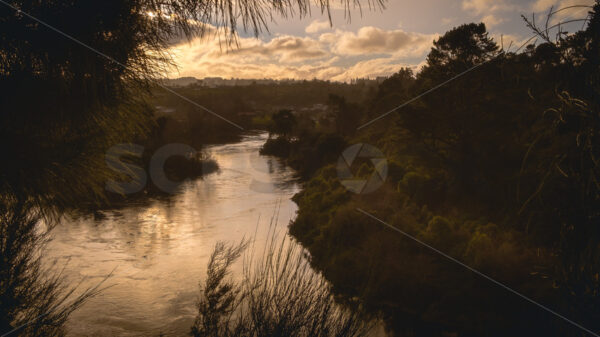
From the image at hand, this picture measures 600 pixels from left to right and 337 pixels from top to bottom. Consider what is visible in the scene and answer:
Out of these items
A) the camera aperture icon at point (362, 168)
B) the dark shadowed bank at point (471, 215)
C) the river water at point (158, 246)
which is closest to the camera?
the dark shadowed bank at point (471, 215)

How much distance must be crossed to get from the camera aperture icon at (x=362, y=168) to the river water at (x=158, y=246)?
479 centimetres

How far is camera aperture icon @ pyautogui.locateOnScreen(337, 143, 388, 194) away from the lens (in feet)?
76.0

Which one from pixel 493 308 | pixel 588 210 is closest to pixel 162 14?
pixel 588 210

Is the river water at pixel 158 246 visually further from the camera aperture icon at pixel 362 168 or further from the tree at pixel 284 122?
the tree at pixel 284 122

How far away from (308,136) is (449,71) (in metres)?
28.0

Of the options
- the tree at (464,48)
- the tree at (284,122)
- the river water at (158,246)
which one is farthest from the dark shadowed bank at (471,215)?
the tree at (284,122)

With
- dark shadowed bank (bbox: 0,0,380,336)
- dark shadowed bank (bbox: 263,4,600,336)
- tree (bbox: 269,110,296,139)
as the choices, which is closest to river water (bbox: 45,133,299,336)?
dark shadowed bank (bbox: 0,0,380,336)

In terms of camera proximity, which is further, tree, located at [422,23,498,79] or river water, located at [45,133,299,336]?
tree, located at [422,23,498,79]

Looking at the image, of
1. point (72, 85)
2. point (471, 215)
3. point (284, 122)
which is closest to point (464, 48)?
point (471, 215)

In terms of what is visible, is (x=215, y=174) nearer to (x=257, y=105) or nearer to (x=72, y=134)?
(x=72, y=134)

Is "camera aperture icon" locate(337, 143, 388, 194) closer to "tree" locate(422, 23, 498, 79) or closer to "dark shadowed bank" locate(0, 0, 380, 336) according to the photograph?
"tree" locate(422, 23, 498, 79)

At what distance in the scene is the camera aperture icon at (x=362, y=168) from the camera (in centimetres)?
2317

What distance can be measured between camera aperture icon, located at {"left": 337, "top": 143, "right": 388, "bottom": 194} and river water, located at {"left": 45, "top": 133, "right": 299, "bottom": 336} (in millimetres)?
4793

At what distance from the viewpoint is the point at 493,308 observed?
37.7 ft
